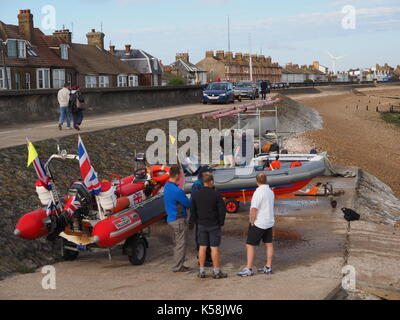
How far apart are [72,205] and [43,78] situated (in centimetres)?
4433

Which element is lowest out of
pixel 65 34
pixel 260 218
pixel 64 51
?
pixel 260 218

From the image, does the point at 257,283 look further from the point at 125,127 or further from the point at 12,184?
the point at 125,127

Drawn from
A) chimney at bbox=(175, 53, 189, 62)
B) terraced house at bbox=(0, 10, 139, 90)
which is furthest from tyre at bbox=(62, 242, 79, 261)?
chimney at bbox=(175, 53, 189, 62)

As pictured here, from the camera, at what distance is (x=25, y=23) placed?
50.5 m

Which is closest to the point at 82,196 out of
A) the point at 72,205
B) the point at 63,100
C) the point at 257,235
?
the point at 72,205

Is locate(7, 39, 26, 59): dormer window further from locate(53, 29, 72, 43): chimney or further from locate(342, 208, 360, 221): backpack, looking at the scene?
locate(342, 208, 360, 221): backpack

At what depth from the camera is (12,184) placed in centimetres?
1213

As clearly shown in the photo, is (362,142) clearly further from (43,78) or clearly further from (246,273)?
(43,78)

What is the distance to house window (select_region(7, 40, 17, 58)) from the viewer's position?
4729 cm

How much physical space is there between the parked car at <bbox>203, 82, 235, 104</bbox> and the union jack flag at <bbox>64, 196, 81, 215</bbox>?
2794 cm

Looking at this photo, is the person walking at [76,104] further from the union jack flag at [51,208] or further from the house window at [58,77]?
the house window at [58,77]

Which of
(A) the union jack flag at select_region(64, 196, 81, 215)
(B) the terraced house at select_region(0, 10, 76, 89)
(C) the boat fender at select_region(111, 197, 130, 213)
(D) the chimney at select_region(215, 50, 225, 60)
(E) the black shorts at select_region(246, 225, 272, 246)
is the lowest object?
(E) the black shorts at select_region(246, 225, 272, 246)

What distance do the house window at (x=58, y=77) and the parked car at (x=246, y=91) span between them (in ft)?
60.2

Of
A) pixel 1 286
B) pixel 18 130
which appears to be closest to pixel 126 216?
pixel 1 286
